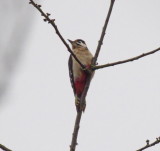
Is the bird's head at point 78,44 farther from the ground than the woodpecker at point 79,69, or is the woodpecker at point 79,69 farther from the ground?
the bird's head at point 78,44

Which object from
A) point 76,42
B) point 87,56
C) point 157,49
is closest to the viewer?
Answer: point 157,49

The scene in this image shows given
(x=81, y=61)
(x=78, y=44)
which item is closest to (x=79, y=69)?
(x=81, y=61)

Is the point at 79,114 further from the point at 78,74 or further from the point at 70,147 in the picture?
the point at 78,74

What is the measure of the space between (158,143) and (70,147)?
0.82 m

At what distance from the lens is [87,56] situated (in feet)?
22.4

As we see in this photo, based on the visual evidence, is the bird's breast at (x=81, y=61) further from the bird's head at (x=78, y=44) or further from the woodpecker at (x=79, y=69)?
the bird's head at (x=78, y=44)

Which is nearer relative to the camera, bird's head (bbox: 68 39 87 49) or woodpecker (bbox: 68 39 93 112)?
woodpecker (bbox: 68 39 93 112)

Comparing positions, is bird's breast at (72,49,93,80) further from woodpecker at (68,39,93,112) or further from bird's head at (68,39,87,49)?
bird's head at (68,39,87,49)

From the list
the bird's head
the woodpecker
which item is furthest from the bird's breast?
the bird's head

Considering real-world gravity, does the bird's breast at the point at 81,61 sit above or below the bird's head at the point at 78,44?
below

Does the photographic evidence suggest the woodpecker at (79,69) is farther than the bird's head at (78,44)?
No

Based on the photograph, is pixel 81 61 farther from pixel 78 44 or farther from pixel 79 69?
pixel 78 44

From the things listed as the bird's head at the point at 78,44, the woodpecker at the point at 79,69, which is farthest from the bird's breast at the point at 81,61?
the bird's head at the point at 78,44

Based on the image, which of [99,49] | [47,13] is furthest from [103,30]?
[47,13]
